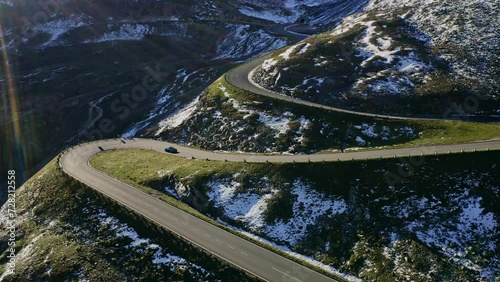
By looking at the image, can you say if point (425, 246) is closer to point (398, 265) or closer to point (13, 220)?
point (398, 265)

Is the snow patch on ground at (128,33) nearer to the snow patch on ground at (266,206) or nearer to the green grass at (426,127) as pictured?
the green grass at (426,127)

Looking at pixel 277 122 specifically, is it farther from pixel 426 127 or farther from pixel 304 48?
pixel 304 48

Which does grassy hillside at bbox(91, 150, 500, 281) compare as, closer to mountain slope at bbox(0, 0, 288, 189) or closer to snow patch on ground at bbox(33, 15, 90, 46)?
mountain slope at bbox(0, 0, 288, 189)

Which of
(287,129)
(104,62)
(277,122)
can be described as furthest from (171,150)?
(104,62)

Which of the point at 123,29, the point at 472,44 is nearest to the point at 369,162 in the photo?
the point at 472,44

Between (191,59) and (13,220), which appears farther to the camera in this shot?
(191,59)

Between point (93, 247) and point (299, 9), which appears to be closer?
point (93, 247)

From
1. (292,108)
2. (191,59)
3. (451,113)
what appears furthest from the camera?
(191,59)
